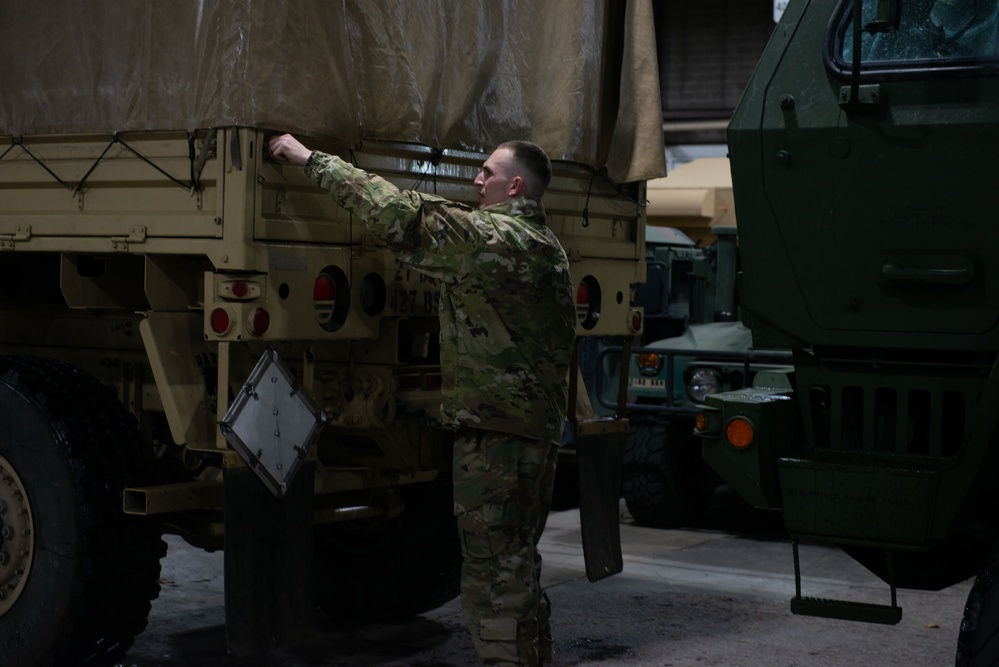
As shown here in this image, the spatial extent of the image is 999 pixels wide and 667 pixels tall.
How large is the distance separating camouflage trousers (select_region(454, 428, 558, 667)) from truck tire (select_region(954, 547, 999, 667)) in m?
1.42

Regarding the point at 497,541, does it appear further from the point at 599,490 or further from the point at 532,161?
the point at 599,490

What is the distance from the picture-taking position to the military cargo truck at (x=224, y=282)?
4727 mm

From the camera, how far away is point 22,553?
5113 millimetres

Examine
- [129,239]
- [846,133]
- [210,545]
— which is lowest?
[210,545]

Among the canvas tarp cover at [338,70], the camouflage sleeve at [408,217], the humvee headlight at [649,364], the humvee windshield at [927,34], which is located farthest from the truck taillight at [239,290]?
the humvee headlight at [649,364]

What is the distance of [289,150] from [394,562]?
2.35 metres

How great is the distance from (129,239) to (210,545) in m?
1.36

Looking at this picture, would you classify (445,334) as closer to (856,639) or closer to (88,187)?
(88,187)

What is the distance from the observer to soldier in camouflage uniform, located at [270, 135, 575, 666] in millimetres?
4719

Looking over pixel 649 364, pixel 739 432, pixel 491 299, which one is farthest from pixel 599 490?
pixel 649 364

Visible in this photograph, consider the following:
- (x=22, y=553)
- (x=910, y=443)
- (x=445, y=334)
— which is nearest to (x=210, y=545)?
(x=22, y=553)

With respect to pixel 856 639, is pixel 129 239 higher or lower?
higher

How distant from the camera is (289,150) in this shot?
182 inches

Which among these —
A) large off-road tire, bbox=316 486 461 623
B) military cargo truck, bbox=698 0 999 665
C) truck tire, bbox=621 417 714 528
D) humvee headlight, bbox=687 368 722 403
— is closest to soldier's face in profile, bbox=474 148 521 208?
military cargo truck, bbox=698 0 999 665
